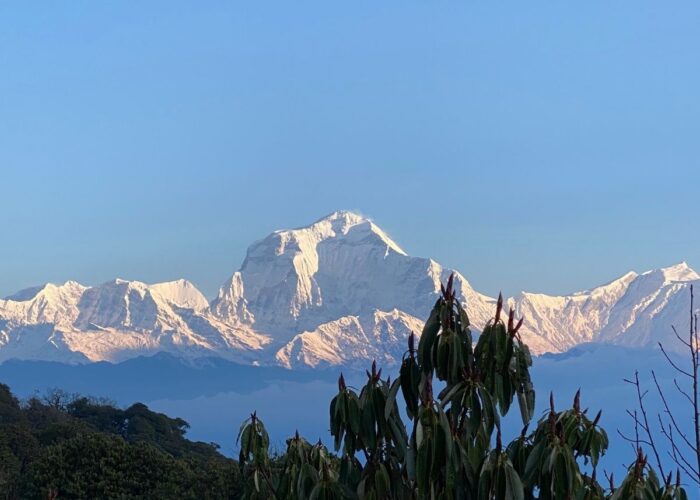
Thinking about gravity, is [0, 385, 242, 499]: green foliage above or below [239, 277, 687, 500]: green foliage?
above

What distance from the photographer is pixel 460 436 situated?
8008mm

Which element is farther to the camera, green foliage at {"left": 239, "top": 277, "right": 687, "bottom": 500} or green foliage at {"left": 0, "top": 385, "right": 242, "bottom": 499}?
green foliage at {"left": 0, "top": 385, "right": 242, "bottom": 499}

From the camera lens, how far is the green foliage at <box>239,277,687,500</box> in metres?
7.65

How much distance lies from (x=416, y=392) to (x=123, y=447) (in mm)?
32688

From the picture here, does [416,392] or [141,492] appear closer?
[416,392]

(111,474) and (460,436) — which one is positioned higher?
(111,474)

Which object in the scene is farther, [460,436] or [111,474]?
[111,474]

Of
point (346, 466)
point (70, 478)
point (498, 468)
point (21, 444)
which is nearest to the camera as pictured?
point (498, 468)

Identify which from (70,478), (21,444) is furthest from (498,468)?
(21,444)

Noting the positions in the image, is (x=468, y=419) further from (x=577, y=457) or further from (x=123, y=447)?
(x=123, y=447)

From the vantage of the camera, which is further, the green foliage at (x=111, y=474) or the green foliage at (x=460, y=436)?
the green foliage at (x=111, y=474)

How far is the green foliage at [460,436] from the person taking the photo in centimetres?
765

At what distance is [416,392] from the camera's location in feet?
27.3

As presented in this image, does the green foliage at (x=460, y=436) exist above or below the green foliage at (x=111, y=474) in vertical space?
below
